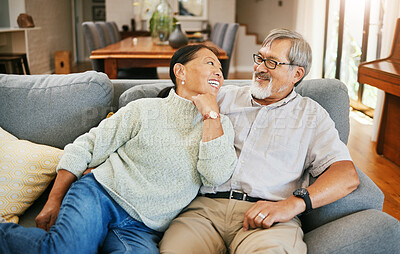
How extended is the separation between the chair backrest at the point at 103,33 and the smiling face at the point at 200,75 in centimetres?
312

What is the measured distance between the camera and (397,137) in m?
3.34

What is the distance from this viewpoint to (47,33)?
7785mm

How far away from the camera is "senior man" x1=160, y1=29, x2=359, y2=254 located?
140cm

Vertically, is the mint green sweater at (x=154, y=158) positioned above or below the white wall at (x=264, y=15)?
below

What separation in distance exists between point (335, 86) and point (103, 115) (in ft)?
3.34

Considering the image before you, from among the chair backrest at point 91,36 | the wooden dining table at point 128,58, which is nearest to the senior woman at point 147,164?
the wooden dining table at point 128,58

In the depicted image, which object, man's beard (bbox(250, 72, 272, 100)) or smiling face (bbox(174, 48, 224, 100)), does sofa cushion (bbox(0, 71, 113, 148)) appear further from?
man's beard (bbox(250, 72, 272, 100))

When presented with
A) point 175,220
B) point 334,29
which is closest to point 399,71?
point 175,220

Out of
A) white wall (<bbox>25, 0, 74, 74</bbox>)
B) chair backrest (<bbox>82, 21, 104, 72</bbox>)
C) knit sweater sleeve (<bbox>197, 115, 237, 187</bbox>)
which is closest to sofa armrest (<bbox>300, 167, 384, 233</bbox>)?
knit sweater sleeve (<bbox>197, 115, 237, 187</bbox>)

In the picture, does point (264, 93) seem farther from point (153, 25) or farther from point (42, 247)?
point (153, 25)

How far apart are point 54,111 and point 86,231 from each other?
78 centimetres

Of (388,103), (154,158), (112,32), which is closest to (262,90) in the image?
(154,158)

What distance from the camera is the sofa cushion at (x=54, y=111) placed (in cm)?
190

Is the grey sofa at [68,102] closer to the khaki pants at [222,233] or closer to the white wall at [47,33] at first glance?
the khaki pants at [222,233]
